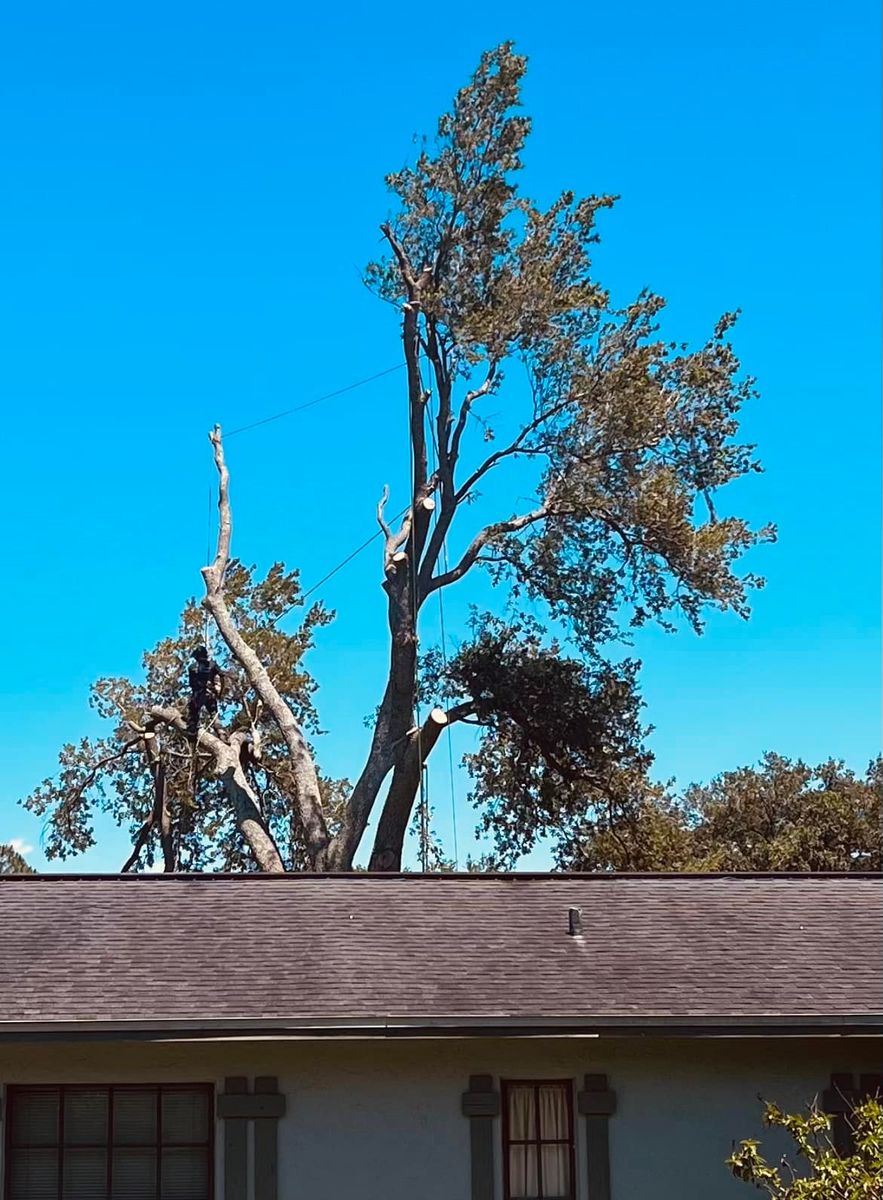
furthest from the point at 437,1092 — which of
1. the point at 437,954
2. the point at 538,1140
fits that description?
the point at 437,954

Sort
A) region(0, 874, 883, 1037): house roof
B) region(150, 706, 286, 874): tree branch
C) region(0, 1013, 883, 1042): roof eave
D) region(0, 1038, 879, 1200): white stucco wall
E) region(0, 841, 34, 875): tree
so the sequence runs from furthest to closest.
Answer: region(0, 841, 34, 875): tree, region(150, 706, 286, 874): tree branch, region(0, 1038, 879, 1200): white stucco wall, region(0, 874, 883, 1037): house roof, region(0, 1013, 883, 1042): roof eave

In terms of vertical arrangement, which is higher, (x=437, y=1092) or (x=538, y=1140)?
(x=437, y=1092)

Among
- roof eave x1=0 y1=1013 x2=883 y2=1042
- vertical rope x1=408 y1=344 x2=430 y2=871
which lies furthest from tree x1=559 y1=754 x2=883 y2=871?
roof eave x1=0 y1=1013 x2=883 y2=1042

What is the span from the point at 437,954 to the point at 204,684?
15493 mm

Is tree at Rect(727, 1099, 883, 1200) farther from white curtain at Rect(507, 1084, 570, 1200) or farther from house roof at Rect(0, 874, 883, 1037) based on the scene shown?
white curtain at Rect(507, 1084, 570, 1200)

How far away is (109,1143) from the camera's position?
37.6 feet

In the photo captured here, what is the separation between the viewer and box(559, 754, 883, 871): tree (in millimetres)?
29109

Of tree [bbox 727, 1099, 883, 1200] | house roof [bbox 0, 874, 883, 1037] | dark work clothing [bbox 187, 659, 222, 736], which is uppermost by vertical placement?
dark work clothing [bbox 187, 659, 222, 736]

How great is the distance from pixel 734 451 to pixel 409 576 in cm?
640

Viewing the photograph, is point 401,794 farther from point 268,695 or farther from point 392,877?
point 392,877

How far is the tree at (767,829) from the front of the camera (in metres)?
29.1

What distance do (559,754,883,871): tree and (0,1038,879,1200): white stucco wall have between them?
56.6 ft

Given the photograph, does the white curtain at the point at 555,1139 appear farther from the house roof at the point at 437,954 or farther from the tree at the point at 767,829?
the tree at the point at 767,829

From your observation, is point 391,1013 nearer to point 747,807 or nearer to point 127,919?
point 127,919
